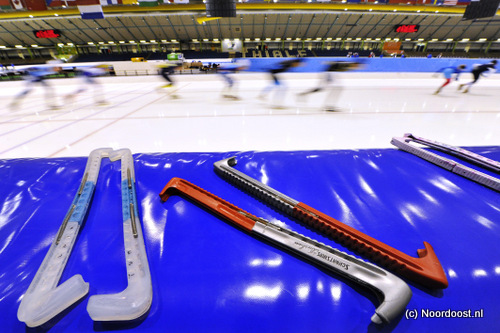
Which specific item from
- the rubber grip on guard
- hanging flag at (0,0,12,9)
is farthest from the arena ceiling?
the rubber grip on guard

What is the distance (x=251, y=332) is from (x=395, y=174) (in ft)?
3.76

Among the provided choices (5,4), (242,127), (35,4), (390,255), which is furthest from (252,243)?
(5,4)

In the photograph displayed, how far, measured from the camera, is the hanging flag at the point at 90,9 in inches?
351

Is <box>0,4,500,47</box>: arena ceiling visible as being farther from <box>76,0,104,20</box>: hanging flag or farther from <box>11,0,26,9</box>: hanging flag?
<box>76,0,104,20</box>: hanging flag

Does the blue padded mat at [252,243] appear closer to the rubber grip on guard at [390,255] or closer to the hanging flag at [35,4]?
the rubber grip on guard at [390,255]

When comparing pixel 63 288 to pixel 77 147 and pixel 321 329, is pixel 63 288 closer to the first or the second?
pixel 321 329

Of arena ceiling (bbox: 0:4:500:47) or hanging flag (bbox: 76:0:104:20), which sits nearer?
hanging flag (bbox: 76:0:104:20)

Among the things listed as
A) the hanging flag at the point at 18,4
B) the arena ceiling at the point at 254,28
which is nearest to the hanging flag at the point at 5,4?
the hanging flag at the point at 18,4

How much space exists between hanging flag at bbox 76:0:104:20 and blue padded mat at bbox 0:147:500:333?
1139 cm

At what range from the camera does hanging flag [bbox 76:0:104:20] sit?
8927 millimetres

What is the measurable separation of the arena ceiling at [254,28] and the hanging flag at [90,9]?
34.2ft

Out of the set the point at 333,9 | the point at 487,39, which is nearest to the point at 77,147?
the point at 333,9

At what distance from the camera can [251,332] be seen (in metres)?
0.54

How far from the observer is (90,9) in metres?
9.40
